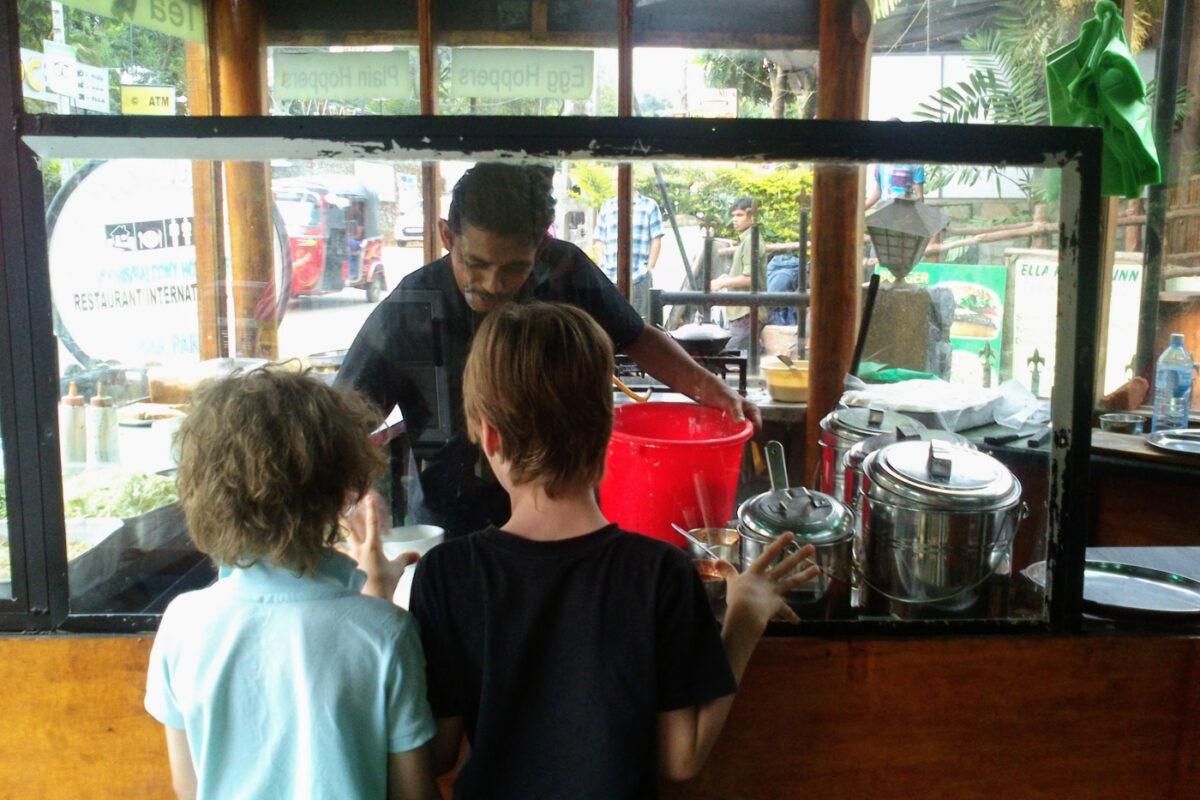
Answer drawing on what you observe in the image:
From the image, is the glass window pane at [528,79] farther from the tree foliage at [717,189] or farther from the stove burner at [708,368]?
the stove burner at [708,368]

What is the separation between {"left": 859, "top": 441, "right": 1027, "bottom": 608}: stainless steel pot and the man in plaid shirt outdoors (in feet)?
3.63

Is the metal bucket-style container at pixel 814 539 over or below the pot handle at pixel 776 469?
below

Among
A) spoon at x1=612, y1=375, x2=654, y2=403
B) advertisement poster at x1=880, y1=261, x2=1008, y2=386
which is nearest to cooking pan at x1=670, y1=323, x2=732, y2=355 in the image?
advertisement poster at x1=880, y1=261, x2=1008, y2=386

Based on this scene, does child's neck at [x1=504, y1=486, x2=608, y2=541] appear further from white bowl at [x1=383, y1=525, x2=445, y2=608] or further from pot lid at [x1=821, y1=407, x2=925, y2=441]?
pot lid at [x1=821, y1=407, x2=925, y2=441]

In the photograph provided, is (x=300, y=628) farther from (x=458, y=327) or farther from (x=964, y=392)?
(x=964, y=392)

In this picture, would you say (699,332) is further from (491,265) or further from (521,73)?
(491,265)

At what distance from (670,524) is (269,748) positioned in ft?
2.70

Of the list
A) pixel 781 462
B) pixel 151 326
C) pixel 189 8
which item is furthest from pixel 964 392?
pixel 189 8

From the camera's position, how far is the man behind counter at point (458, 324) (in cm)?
182

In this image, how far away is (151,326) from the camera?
1.74m

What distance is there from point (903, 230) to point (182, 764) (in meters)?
2.80

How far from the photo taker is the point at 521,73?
369cm

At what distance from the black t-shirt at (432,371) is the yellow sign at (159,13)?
6.01 ft

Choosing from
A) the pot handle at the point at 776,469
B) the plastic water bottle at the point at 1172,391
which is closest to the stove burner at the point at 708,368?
the pot handle at the point at 776,469
